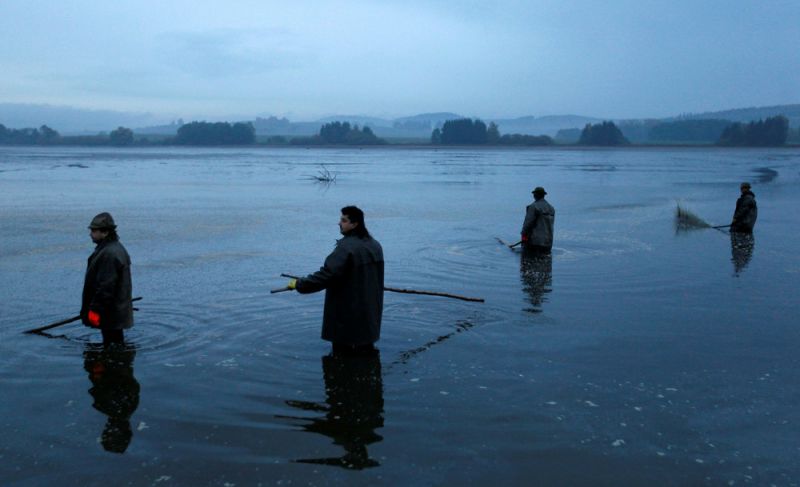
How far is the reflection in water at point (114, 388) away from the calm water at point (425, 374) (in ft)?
0.10

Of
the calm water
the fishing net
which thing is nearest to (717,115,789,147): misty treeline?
the fishing net

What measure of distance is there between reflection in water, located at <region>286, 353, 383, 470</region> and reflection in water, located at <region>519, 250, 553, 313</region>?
3926mm

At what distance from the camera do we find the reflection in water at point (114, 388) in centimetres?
674

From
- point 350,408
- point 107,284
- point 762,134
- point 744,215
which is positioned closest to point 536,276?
point 350,408

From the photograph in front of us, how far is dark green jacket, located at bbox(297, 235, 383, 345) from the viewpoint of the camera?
7930mm

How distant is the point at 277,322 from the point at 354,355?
2379mm

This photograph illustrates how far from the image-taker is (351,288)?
810cm

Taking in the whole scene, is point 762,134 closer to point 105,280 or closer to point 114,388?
point 105,280

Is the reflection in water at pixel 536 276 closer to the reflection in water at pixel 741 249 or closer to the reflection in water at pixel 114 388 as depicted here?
the reflection in water at pixel 741 249

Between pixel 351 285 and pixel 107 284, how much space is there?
8.77 feet

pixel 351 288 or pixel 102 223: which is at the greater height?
pixel 102 223

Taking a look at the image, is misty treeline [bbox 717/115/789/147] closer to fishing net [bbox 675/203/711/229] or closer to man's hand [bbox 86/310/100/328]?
fishing net [bbox 675/203/711/229]

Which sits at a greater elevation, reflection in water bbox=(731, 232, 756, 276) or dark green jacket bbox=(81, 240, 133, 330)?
dark green jacket bbox=(81, 240, 133, 330)

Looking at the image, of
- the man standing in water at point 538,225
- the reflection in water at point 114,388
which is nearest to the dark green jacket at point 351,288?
the reflection in water at point 114,388
